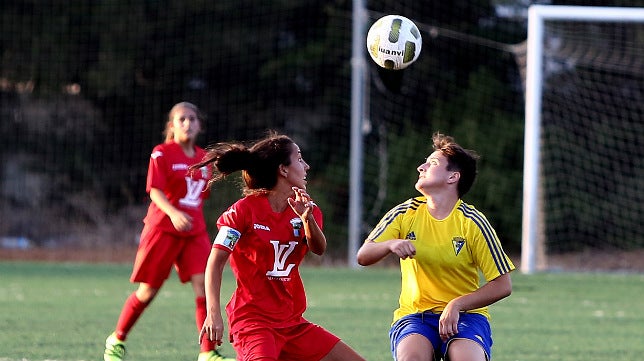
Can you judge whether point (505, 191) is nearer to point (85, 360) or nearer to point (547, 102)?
point (547, 102)

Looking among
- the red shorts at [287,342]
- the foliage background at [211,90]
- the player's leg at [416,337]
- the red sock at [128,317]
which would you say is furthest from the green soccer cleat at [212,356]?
the foliage background at [211,90]

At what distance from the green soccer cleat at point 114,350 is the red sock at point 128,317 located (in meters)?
0.05

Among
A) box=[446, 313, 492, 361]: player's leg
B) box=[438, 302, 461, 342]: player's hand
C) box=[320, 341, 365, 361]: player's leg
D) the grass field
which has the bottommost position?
the grass field

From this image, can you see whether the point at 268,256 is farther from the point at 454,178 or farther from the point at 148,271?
the point at 148,271

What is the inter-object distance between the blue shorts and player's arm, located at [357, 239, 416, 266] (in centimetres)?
31

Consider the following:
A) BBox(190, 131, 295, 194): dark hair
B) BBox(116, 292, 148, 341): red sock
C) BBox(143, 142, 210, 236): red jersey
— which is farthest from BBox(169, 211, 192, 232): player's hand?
BBox(190, 131, 295, 194): dark hair

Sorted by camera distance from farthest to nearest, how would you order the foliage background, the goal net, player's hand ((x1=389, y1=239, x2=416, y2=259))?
the foliage background → the goal net → player's hand ((x1=389, y1=239, x2=416, y2=259))

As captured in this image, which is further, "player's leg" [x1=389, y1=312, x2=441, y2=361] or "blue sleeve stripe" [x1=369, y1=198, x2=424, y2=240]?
"blue sleeve stripe" [x1=369, y1=198, x2=424, y2=240]

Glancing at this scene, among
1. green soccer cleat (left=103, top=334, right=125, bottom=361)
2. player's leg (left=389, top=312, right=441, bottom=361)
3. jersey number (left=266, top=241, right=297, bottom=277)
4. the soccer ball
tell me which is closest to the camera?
player's leg (left=389, top=312, right=441, bottom=361)

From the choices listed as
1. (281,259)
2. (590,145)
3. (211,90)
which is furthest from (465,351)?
(211,90)

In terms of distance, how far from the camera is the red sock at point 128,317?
653 centimetres

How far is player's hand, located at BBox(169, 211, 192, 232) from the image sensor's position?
6477mm

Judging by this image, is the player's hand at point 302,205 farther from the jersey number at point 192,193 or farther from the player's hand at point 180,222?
the jersey number at point 192,193

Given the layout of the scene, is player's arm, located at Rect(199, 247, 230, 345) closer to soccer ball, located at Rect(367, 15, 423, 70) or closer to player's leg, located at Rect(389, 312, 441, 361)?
player's leg, located at Rect(389, 312, 441, 361)
